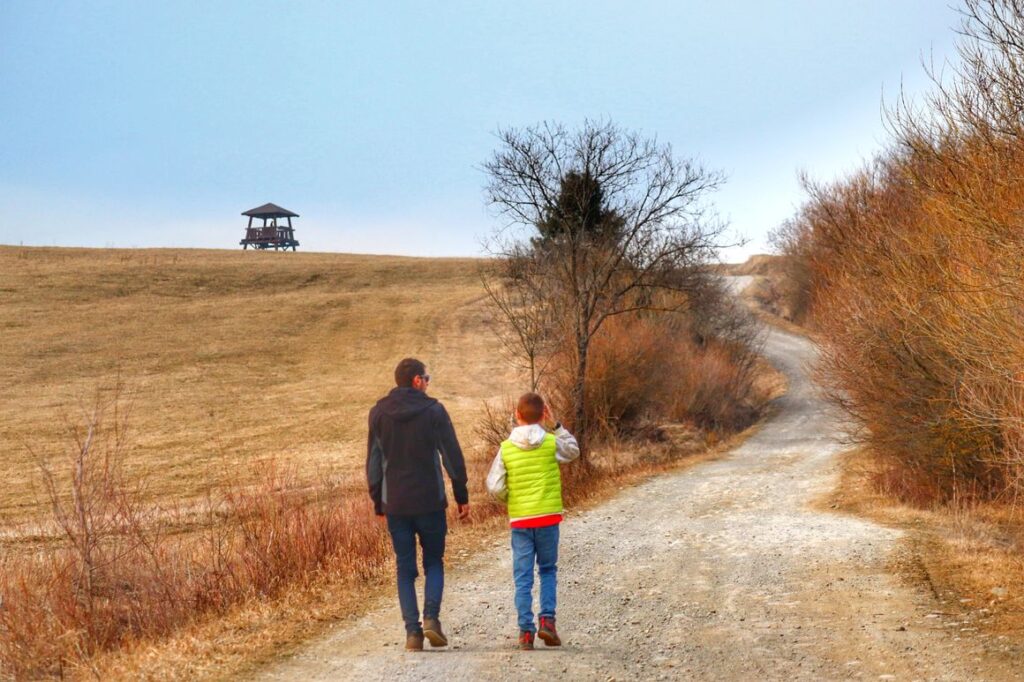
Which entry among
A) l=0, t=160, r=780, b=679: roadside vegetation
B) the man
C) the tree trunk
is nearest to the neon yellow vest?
the man

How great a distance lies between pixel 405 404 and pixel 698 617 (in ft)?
13.4

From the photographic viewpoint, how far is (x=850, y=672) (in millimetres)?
8320

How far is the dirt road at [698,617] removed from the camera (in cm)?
834

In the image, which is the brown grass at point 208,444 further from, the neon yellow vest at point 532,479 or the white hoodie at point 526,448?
the neon yellow vest at point 532,479

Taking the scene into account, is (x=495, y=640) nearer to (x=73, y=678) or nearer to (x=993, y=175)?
(x=73, y=678)

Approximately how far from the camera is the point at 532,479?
27.4ft

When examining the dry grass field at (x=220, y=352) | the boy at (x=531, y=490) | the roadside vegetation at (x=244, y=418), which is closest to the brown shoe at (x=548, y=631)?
the boy at (x=531, y=490)

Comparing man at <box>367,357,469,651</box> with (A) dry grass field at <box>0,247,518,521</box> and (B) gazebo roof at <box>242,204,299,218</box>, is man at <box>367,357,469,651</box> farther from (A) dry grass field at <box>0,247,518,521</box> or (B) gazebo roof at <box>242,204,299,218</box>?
(B) gazebo roof at <box>242,204,299,218</box>

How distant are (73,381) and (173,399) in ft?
17.9

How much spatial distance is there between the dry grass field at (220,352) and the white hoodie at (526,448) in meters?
17.8

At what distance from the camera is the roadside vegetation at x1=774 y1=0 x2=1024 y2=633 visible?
10656mm

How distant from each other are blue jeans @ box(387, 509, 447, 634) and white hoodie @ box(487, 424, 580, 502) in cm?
51

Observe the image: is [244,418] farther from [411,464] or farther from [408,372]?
[411,464]

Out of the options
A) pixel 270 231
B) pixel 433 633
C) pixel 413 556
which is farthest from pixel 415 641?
pixel 270 231
